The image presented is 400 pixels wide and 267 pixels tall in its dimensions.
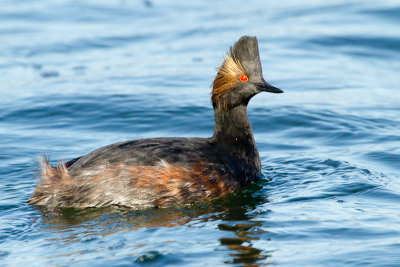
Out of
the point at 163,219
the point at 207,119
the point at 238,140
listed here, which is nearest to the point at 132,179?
the point at 163,219

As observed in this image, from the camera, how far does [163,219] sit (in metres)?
7.48

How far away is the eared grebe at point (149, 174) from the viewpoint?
7.76 metres

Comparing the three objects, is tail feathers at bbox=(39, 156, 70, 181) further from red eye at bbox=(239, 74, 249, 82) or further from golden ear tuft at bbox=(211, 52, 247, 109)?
red eye at bbox=(239, 74, 249, 82)

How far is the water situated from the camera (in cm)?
677

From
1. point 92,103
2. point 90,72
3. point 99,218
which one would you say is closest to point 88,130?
point 92,103

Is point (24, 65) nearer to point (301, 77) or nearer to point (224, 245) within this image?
point (301, 77)

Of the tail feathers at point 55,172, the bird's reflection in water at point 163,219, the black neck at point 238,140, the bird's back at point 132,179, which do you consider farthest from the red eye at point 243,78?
the tail feathers at point 55,172

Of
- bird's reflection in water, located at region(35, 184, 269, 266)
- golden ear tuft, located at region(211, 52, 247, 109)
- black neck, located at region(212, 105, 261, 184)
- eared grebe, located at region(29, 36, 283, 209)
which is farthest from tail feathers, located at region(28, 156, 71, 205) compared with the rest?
golden ear tuft, located at region(211, 52, 247, 109)

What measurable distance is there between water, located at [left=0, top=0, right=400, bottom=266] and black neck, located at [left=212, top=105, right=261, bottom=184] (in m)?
0.26

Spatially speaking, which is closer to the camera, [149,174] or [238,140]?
[149,174]

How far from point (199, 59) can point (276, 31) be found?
293 centimetres

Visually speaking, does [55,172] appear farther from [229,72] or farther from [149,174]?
[229,72]

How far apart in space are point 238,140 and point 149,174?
1509 mm

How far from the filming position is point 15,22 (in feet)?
59.9
